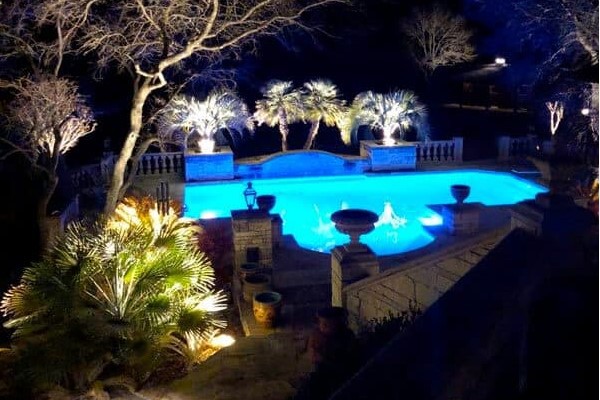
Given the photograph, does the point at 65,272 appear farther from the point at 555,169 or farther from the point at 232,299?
the point at 555,169

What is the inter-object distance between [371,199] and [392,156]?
3.71m

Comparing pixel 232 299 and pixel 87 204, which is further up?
pixel 87 204

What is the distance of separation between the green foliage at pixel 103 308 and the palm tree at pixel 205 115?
11754mm

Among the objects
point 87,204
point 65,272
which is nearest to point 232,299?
point 65,272

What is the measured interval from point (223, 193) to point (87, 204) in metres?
4.32

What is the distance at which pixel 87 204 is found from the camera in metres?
15.5

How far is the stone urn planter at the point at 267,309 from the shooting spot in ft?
30.1

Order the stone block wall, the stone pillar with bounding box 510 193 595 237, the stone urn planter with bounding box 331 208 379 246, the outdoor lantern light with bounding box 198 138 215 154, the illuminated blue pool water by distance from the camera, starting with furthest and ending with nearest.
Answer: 1. the outdoor lantern light with bounding box 198 138 215 154
2. the illuminated blue pool water
3. the stone urn planter with bounding box 331 208 379 246
4. the stone block wall
5. the stone pillar with bounding box 510 193 595 237

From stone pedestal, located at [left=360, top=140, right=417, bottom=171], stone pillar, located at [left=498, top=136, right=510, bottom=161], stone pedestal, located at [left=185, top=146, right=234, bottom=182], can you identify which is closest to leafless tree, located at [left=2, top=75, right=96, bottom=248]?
stone pedestal, located at [left=185, top=146, right=234, bottom=182]

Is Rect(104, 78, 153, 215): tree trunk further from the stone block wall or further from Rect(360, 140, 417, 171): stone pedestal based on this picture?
Rect(360, 140, 417, 171): stone pedestal

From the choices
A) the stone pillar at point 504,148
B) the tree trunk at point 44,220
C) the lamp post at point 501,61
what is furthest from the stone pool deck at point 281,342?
the lamp post at point 501,61

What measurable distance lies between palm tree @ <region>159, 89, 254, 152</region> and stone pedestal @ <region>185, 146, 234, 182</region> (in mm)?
854

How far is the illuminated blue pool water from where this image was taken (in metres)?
13.5

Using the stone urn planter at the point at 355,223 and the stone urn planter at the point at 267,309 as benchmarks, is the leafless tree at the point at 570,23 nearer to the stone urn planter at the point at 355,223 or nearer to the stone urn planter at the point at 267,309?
the stone urn planter at the point at 355,223
